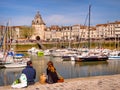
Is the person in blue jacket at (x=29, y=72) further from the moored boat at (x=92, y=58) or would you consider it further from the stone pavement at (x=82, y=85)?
the moored boat at (x=92, y=58)

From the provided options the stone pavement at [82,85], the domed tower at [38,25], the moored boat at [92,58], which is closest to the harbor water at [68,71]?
the moored boat at [92,58]

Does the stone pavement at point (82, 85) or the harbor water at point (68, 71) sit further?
the harbor water at point (68, 71)

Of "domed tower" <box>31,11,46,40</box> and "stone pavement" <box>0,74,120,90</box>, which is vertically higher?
"domed tower" <box>31,11,46,40</box>

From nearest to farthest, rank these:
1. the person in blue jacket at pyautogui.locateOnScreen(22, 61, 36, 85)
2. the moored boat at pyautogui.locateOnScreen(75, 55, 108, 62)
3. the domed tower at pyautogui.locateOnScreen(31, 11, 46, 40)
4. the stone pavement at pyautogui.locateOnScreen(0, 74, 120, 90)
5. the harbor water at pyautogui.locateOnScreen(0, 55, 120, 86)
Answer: the stone pavement at pyautogui.locateOnScreen(0, 74, 120, 90), the person in blue jacket at pyautogui.locateOnScreen(22, 61, 36, 85), the harbor water at pyautogui.locateOnScreen(0, 55, 120, 86), the moored boat at pyautogui.locateOnScreen(75, 55, 108, 62), the domed tower at pyautogui.locateOnScreen(31, 11, 46, 40)

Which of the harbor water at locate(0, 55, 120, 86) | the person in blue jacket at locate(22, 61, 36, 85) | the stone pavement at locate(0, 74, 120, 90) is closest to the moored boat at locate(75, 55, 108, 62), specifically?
Answer: the harbor water at locate(0, 55, 120, 86)

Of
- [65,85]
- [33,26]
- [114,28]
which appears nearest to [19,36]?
[33,26]

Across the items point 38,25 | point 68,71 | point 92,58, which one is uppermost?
point 38,25

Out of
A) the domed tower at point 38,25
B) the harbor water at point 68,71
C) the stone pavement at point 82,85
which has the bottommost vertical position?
the harbor water at point 68,71

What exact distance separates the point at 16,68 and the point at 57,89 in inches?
906

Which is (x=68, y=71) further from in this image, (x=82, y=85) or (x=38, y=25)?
(x=38, y=25)

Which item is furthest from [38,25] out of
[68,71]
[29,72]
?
[29,72]

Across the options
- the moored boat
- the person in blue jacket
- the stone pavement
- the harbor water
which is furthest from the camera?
the moored boat

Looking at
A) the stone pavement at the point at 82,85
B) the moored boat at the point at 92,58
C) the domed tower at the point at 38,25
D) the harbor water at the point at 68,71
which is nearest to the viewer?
the stone pavement at the point at 82,85

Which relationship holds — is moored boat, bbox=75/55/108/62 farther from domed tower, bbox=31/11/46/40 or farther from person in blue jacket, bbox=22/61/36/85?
domed tower, bbox=31/11/46/40
